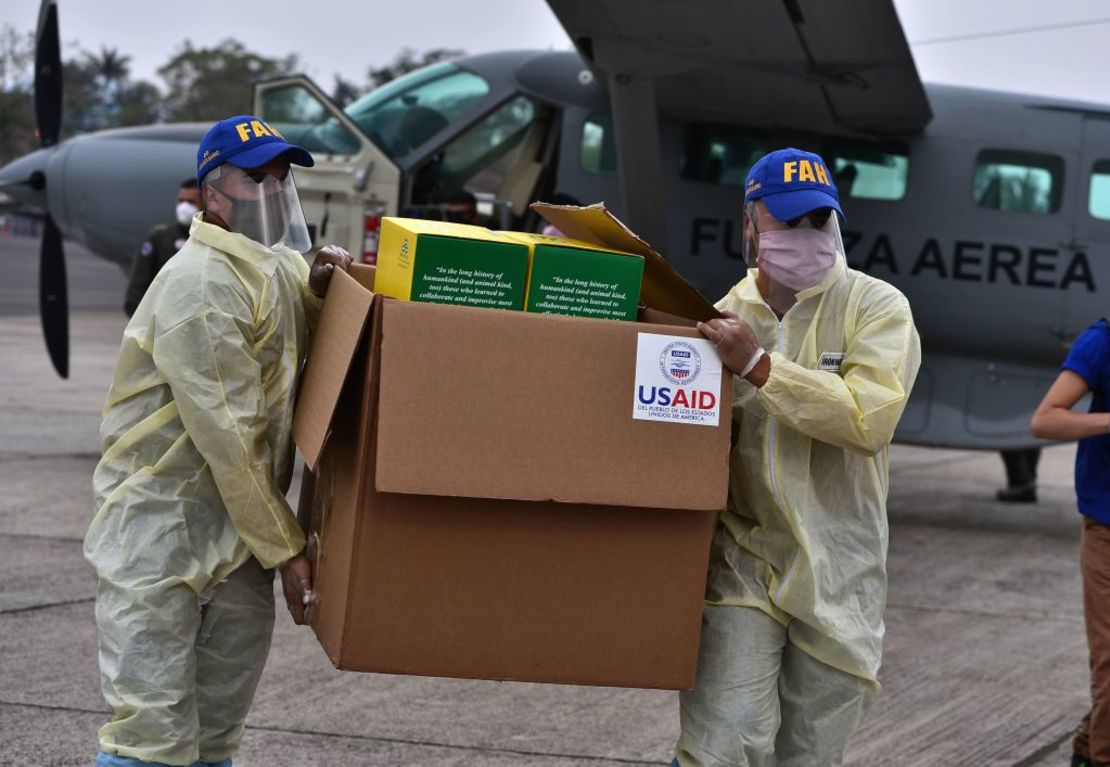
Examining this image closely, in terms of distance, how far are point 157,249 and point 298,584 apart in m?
7.27

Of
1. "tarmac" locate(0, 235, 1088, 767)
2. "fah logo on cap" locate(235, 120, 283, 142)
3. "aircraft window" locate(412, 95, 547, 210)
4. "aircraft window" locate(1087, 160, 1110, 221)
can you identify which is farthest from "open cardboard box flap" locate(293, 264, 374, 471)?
"aircraft window" locate(1087, 160, 1110, 221)

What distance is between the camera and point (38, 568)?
7.22 m

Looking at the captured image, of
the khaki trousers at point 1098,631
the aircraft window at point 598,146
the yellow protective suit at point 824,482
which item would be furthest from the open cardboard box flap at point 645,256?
the aircraft window at point 598,146

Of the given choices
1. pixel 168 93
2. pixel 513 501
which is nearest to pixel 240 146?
pixel 513 501

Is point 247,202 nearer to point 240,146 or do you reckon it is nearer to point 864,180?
point 240,146

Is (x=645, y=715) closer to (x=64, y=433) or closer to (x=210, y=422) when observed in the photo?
(x=210, y=422)

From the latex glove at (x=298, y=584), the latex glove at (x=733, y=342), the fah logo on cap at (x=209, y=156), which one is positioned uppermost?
the fah logo on cap at (x=209, y=156)

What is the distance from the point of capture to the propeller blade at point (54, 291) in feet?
38.4

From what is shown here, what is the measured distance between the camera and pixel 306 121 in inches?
432

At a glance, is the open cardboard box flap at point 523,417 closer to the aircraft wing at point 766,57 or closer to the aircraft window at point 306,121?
the aircraft wing at point 766,57

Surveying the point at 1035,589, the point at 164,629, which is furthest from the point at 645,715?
the point at 1035,589

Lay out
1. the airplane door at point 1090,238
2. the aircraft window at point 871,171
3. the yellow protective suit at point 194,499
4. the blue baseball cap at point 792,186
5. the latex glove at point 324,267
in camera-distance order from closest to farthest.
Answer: the yellow protective suit at point 194,499 < the blue baseball cap at point 792,186 < the latex glove at point 324,267 < the airplane door at point 1090,238 < the aircraft window at point 871,171

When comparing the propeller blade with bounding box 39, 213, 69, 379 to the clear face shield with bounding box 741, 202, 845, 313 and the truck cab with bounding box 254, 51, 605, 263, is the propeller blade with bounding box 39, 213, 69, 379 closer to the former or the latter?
the truck cab with bounding box 254, 51, 605, 263

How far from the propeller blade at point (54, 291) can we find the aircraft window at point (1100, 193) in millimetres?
7873
